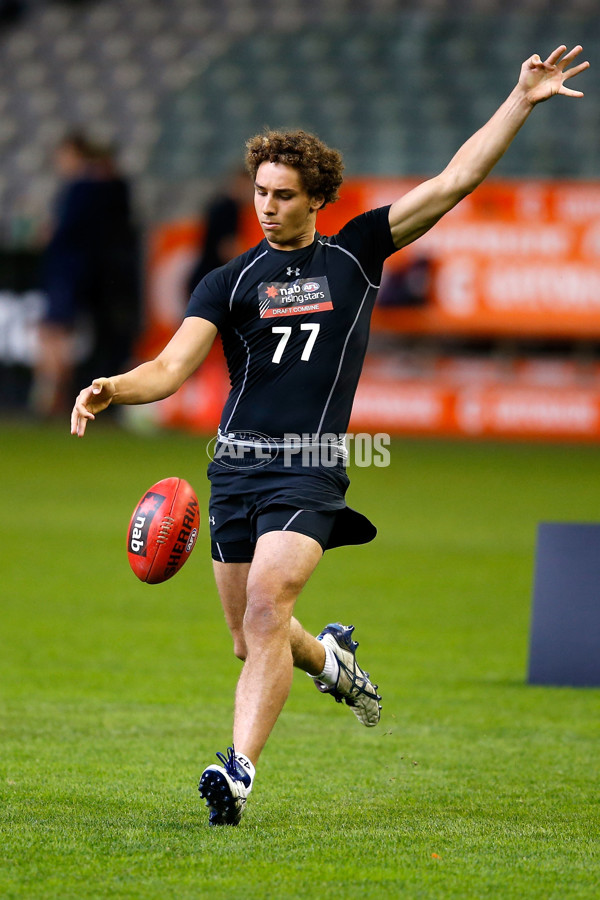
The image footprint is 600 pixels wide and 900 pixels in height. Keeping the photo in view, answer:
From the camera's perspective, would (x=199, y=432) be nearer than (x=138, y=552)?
No

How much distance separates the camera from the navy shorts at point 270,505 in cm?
484

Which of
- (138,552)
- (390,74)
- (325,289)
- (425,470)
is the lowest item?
(425,470)

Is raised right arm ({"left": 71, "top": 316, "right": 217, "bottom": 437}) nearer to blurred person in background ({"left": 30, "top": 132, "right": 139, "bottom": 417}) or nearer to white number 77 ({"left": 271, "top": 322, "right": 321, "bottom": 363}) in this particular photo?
white number 77 ({"left": 271, "top": 322, "right": 321, "bottom": 363})

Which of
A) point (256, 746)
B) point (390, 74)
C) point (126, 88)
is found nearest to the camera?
point (256, 746)

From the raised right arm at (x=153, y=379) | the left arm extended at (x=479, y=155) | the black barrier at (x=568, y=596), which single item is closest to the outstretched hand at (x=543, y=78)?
the left arm extended at (x=479, y=155)

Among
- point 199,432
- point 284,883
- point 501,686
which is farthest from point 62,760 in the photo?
point 199,432

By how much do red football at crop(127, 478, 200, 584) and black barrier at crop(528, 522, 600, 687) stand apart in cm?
236

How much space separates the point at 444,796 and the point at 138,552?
52.8 inches

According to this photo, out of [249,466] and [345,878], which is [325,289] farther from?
[345,878]

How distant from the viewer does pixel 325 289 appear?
4996 mm

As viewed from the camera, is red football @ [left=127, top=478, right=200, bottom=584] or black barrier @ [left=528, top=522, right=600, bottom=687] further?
black barrier @ [left=528, top=522, right=600, bottom=687]

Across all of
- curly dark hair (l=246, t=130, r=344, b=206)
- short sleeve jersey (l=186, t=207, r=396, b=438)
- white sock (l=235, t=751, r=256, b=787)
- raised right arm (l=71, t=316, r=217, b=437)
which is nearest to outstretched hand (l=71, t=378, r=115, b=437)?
raised right arm (l=71, t=316, r=217, b=437)

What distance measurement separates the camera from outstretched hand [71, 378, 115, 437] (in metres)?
4.51

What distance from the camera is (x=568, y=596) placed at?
6.92 metres
